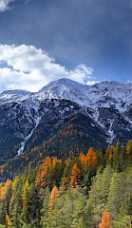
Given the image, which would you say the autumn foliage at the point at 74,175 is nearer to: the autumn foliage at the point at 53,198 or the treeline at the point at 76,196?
the treeline at the point at 76,196

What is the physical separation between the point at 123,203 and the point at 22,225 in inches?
1776

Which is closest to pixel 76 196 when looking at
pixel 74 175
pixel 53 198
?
pixel 53 198

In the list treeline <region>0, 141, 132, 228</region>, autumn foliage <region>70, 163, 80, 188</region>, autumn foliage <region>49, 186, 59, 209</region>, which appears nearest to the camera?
treeline <region>0, 141, 132, 228</region>

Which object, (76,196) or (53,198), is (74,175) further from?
(76,196)

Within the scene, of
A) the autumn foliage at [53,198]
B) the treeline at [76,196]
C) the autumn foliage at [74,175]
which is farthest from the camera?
the autumn foliage at [74,175]

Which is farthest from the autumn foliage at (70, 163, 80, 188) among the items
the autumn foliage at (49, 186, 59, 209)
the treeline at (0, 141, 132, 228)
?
the autumn foliage at (49, 186, 59, 209)

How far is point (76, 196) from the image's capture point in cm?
12238

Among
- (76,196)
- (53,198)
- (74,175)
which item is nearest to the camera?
(76,196)

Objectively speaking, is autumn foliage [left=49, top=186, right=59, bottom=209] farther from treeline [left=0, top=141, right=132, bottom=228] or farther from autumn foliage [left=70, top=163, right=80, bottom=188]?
autumn foliage [left=70, top=163, right=80, bottom=188]

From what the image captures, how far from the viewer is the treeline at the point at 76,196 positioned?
329 ft

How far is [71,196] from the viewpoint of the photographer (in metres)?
122

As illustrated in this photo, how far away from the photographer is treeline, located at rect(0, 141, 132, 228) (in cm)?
10031

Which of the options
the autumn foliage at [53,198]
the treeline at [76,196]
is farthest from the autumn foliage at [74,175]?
the autumn foliage at [53,198]

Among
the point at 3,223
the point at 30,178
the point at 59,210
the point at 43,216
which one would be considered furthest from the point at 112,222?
the point at 30,178
